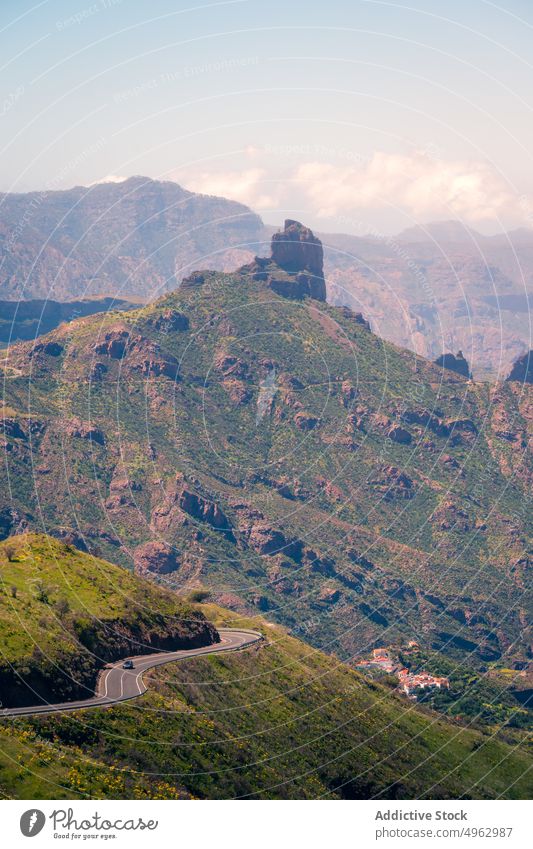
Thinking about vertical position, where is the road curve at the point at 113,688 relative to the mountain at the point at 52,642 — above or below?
below

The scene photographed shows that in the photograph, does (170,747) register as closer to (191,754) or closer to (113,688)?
(191,754)

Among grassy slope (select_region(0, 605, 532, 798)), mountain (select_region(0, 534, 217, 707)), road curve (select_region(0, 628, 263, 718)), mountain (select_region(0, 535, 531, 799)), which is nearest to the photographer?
grassy slope (select_region(0, 605, 532, 798))

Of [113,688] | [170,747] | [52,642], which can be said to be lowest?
[170,747]

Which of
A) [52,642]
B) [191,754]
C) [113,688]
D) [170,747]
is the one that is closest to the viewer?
[170,747]

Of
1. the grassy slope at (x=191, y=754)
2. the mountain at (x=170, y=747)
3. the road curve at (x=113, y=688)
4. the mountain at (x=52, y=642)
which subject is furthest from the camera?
the mountain at (x=52, y=642)

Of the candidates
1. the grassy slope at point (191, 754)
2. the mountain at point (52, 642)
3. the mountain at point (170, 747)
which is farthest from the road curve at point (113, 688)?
the grassy slope at point (191, 754)

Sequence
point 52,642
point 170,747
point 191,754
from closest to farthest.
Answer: point 170,747 < point 191,754 < point 52,642

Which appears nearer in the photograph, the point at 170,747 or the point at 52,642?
the point at 170,747

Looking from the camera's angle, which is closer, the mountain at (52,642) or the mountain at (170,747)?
the mountain at (170,747)

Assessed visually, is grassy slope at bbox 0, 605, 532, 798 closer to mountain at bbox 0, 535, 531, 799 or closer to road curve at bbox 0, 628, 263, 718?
mountain at bbox 0, 535, 531, 799

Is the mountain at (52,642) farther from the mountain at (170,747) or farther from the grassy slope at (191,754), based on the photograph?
the grassy slope at (191,754)

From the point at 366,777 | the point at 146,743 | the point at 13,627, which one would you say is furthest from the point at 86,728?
the point at 366,777

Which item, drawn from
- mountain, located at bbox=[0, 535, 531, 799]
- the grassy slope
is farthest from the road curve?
the grassy slope

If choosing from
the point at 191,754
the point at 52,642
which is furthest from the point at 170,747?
the point at 52,642
